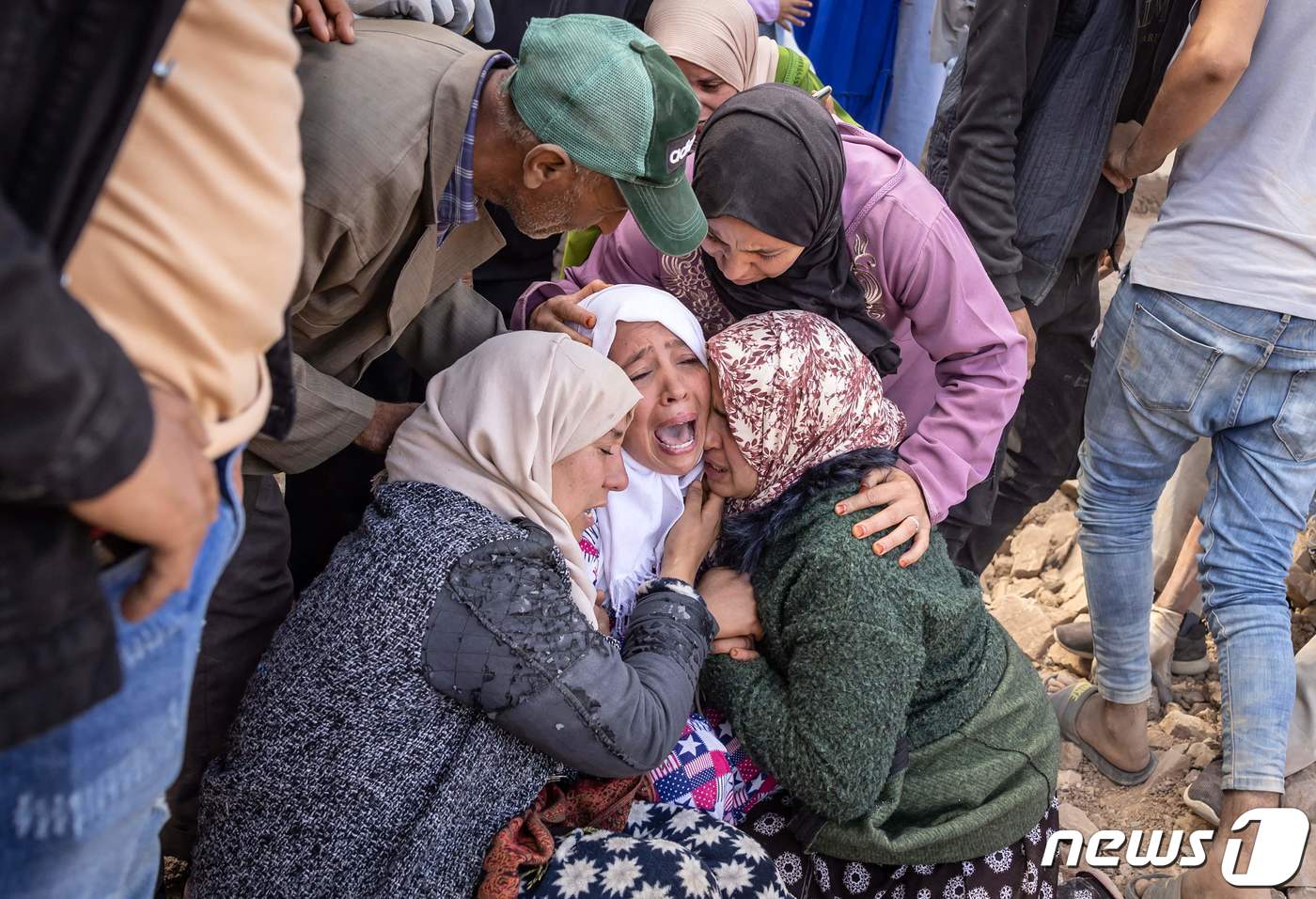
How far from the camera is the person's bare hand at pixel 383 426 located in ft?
7.36

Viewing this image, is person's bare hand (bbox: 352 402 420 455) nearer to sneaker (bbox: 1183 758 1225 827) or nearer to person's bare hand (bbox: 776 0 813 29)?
sneaker (bbox: 1183 758 1225 827)

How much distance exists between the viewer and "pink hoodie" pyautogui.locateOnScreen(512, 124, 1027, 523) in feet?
8.38

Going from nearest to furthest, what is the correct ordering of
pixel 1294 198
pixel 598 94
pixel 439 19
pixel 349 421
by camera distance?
1. pixel 598 94
2. pixel 349 421
3. pixel 439 19
4. pixel 1294 198

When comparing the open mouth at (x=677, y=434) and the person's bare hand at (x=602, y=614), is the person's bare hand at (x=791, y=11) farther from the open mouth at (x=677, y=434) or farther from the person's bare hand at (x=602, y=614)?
the person's bare hand at (x=602, y=614)

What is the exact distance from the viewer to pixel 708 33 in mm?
3229

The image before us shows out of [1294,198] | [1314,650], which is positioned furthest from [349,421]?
[1314,650]

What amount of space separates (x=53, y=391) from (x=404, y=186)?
Answer: 1096 millimetres

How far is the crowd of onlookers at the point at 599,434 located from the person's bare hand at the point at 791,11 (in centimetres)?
119

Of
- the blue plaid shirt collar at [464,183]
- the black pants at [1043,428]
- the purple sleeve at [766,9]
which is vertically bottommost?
the black pants at [1043,428]

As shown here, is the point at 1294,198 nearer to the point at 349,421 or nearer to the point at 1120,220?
the point at 1120,220

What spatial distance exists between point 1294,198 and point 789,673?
1.71 metres

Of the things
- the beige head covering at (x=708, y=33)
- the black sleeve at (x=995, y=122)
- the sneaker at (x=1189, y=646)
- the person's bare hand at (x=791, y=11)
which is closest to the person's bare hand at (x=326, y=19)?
the beige head covering at (x=708, y=33)

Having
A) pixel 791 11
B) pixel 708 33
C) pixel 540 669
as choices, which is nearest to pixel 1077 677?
pixel 708 33

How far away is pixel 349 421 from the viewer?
2.11m
